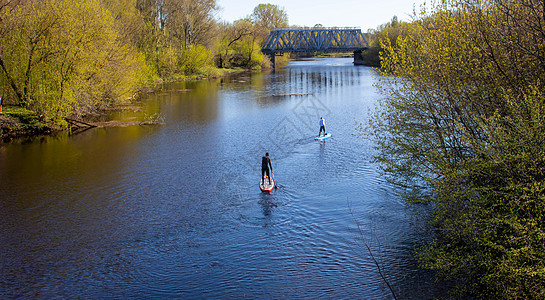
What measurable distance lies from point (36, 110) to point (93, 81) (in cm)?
522

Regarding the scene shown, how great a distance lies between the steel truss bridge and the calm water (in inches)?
3354

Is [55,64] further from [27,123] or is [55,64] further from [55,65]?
[27,123]

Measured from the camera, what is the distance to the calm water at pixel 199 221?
493 inches

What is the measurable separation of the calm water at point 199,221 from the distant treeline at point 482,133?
2.16 metres

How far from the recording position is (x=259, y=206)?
A: 58.6 ft

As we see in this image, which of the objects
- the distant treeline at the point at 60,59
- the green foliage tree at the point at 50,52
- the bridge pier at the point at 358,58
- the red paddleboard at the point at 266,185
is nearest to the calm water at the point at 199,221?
the red paddleboard at the point at 266,185

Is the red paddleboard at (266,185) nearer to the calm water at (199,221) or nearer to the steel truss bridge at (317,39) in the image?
the calm water at (199,221)

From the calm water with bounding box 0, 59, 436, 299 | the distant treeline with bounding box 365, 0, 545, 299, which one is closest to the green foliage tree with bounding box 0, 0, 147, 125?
the calm water with bounding box 0, 59, 436, 299

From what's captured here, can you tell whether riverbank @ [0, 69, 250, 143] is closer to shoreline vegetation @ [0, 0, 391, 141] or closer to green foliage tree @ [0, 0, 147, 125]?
shoreline vegetation @ [0, 0, 391, 141]

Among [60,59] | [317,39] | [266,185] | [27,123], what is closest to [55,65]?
[60,59]

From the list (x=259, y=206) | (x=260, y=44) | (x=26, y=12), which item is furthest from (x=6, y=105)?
(x=260, y=44)

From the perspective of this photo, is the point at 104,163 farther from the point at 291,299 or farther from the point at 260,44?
the point at 260,44

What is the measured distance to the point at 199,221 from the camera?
16.5 metres

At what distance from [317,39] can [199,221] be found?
103 m
